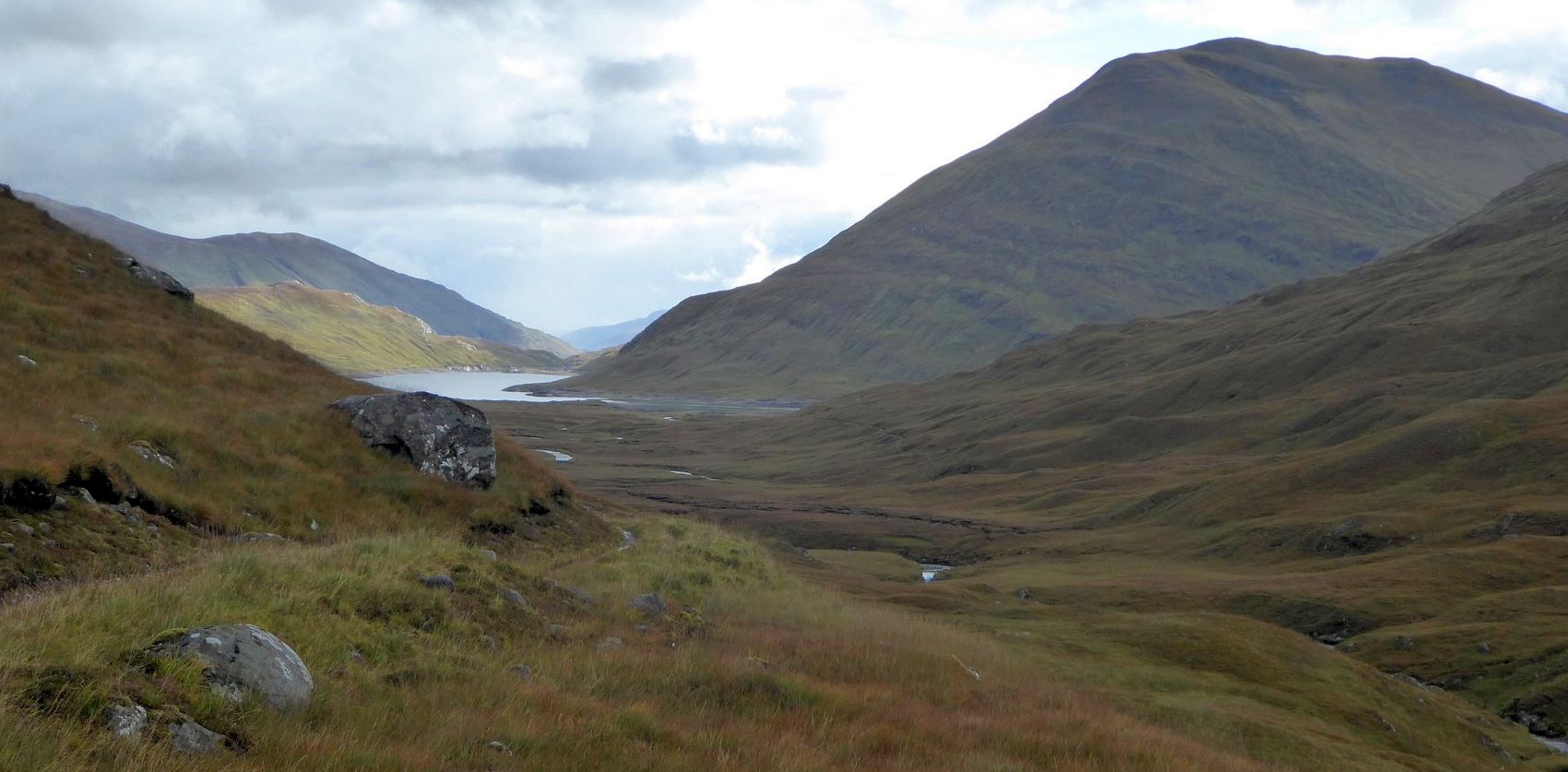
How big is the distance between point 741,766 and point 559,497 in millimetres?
31147

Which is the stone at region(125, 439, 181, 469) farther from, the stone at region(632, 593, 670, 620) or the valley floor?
the valley floor

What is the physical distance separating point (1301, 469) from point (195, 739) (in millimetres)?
91779

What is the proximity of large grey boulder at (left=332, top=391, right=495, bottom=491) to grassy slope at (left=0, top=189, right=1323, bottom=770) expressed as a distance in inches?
32.9

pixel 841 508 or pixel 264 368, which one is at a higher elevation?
pixel 264 368

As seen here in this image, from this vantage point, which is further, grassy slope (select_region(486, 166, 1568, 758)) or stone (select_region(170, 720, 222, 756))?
grassy slope (select_region(486, 166, 1568, 758))

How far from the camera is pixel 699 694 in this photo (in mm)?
14195

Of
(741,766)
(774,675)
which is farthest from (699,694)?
(741,766)

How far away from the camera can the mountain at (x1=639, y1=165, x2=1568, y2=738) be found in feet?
180

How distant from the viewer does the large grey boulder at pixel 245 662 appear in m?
9.98

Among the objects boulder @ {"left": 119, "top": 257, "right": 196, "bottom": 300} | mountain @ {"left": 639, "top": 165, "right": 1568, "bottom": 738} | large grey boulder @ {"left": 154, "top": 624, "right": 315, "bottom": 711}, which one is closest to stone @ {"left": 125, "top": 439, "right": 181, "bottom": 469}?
large grey boulder @ {"left": 154, "top": 624, "right": 315, "bottom": 711}

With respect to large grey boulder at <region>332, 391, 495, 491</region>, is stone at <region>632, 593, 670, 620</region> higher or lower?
lower

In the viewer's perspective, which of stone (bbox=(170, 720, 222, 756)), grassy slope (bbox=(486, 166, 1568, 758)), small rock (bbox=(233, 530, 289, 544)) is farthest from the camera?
grassy slope (bbox=(486, 166, 1568, 758))

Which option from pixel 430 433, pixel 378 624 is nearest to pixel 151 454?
pixel 430 433

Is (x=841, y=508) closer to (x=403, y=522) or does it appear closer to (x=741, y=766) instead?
(x=403, y=522)
